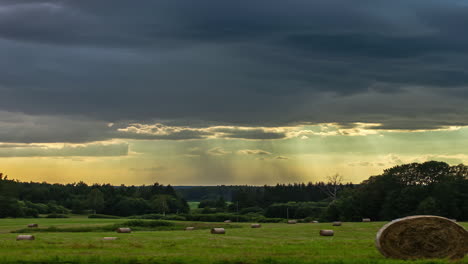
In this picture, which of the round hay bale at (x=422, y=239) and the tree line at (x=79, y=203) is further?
the tree line at (x=79, y=203)

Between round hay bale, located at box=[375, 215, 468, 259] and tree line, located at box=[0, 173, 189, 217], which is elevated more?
tree line, located at box=[0, 173, 189, 217]

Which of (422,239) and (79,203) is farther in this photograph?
(79,203)

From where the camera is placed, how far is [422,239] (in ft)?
94.5

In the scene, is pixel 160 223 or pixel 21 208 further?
pixel 21 208

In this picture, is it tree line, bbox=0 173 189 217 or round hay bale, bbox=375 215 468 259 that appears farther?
tree line, bbox=0 173 189 217

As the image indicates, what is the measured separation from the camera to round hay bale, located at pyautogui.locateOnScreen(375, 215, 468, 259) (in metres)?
28.6

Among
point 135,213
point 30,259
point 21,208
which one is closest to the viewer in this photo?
point 30,259

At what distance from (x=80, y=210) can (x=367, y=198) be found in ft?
306

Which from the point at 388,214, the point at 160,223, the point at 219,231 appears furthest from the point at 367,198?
the point at 219,231

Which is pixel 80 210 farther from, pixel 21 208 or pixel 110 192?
pixel 21 208

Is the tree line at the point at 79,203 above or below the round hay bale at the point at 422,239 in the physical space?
above

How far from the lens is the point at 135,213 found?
167125 millimetres

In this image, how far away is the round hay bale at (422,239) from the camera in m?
28.6

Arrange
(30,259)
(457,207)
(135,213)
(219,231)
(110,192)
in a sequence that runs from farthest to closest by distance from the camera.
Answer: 1. (110,192)
2. (135,213)
3. (457,207)
4. (219,231)
5. (30,259)
